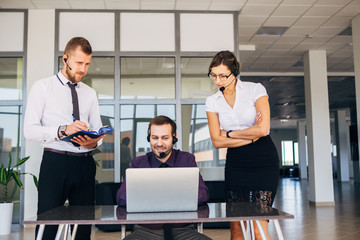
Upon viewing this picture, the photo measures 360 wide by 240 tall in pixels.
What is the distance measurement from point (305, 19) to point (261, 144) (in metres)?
5.31

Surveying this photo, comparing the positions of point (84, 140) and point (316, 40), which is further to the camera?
point (316, 40)

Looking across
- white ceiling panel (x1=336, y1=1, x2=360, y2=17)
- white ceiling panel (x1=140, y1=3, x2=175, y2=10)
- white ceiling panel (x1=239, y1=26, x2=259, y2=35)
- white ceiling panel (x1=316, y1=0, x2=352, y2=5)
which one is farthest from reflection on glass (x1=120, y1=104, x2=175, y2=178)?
white ceiling panel (x1=336, y1=1, x2=360, y2=17)

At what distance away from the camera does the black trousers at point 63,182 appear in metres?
2.38

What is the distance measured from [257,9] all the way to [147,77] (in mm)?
2163

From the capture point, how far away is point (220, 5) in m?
6.32

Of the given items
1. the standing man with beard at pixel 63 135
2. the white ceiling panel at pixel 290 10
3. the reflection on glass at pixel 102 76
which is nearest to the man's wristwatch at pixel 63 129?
the standing man with beard at pixel 63 135

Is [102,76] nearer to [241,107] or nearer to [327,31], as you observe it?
[241,107]

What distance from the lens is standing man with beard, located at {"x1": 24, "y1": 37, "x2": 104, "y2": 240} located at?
237 centimetres

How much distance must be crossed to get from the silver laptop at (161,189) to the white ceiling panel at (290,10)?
5.37 metres

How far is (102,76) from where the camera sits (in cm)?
640

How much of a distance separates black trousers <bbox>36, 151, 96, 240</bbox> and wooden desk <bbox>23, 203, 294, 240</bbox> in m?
0.47

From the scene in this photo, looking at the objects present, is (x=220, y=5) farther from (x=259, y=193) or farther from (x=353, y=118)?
(x=353, y=118)

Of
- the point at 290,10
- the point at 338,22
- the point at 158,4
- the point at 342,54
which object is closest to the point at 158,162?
the point at 158,4

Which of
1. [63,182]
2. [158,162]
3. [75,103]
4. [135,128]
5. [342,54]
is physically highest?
[342,54]
